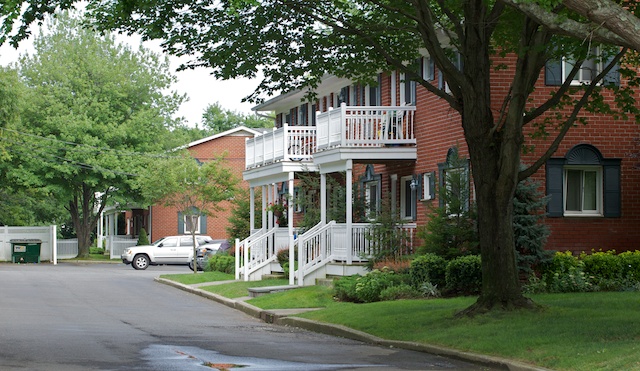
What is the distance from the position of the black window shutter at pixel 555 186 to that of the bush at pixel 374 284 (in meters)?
3.98

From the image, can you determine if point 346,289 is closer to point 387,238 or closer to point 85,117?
point 387,238

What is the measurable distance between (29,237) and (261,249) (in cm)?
2956

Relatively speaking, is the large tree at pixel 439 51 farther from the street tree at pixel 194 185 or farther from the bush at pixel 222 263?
the street tree at pixel 194 185

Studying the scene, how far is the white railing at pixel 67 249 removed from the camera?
64188 millimetres

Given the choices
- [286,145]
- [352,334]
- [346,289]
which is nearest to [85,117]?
[286,145]

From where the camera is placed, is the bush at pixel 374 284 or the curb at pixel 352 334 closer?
the curb at pixel 352 334

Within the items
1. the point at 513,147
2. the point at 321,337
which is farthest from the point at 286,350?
the point at 513,147

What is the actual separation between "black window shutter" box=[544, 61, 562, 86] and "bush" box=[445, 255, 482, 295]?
4909 millimetres

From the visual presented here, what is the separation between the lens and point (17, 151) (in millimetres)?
59531

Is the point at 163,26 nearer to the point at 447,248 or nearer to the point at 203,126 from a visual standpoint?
the point at 447,248

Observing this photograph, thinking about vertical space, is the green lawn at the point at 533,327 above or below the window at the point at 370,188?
below

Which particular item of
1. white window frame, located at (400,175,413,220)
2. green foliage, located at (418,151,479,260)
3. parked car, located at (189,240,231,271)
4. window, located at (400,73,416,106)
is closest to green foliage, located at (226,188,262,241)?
parked car, located at (189,240,231,271)

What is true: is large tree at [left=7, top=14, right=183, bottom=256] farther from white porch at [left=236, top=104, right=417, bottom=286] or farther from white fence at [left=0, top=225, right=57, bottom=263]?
white porch at [left=236, top=104, right=417, bottom=286]

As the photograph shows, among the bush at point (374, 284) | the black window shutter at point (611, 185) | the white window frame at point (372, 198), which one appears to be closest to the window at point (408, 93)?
the white window frame at point (372, 198)
